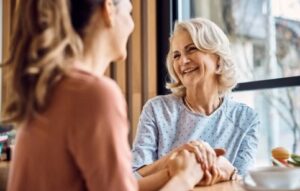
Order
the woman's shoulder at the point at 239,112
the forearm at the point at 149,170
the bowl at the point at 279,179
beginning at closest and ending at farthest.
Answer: the bowl at the point at 279,179 < the forearm at the point at 149,170 < the woman's shoulder at the point at 239,112

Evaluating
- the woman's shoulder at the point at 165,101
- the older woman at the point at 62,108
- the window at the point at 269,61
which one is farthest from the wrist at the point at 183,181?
the window at the point at 269,61

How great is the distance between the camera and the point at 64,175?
0.73m

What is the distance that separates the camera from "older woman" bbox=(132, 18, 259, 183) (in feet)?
6.25

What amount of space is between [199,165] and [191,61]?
0.83m

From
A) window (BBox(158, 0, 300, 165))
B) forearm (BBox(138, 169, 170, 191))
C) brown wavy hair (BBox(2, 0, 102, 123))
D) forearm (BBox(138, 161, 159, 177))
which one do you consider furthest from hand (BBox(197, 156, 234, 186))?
window (BBox(158, 0, 300, 165))

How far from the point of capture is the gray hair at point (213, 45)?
78.0 inches

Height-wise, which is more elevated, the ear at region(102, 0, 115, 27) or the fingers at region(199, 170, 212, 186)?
the ear at region(102, 0, 115, 27)

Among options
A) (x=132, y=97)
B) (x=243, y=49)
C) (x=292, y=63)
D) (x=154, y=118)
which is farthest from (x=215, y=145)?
(x=132, y=97)

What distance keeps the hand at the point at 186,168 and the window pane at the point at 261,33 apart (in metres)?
1.11

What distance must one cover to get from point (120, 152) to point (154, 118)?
1.23m

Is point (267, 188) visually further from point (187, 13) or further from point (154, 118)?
point (187, 13)

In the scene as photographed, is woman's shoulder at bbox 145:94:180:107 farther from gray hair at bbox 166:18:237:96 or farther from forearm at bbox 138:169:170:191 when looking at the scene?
forearm at bbox 138:169:170:191

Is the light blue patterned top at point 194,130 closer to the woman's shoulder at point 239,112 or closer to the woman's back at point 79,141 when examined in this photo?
the woman's shoulder at point 239,112

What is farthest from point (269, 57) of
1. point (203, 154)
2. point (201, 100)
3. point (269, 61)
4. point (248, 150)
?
point (203, 154)
